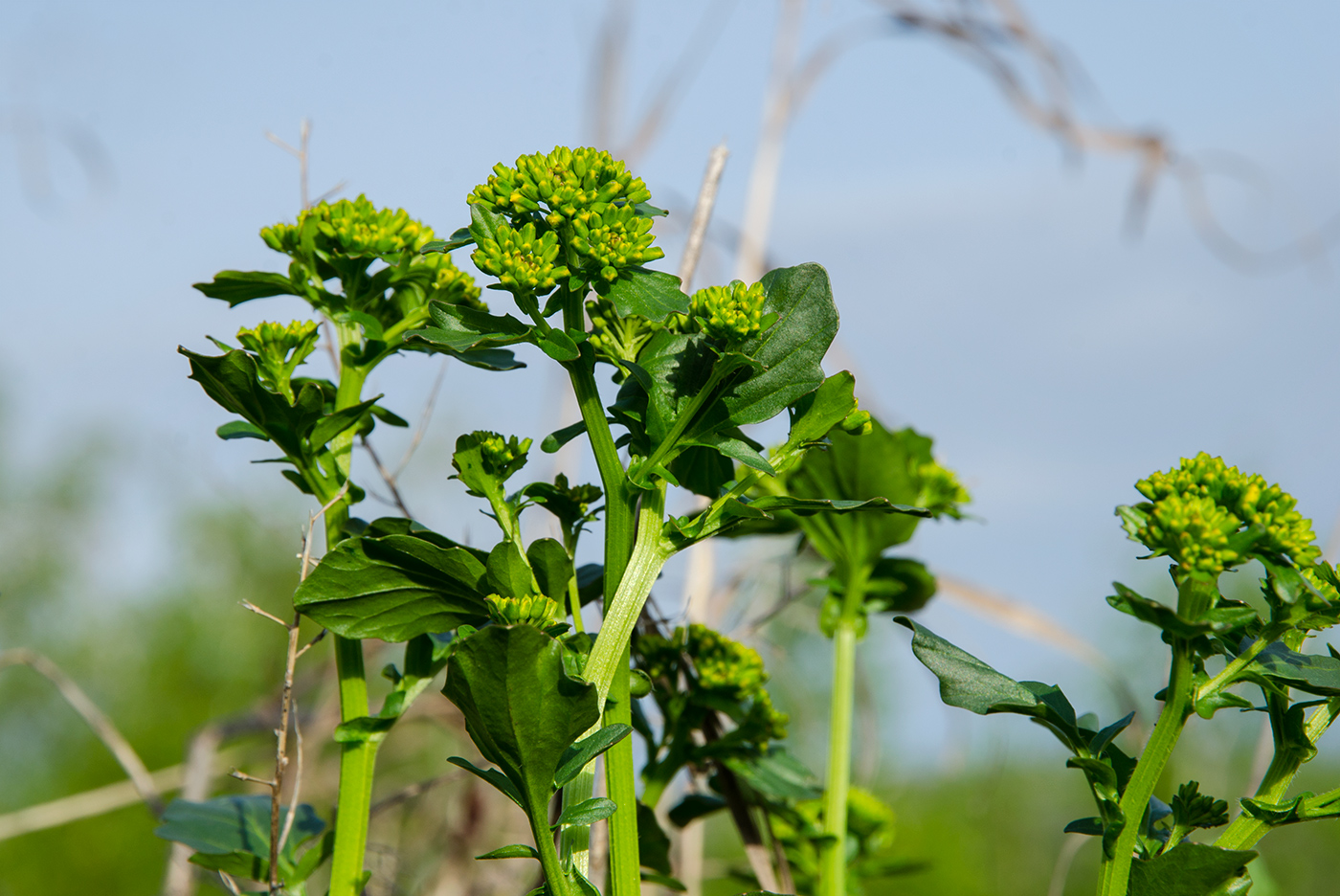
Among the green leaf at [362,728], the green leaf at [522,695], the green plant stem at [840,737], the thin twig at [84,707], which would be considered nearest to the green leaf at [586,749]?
the green leaf at [522,695]

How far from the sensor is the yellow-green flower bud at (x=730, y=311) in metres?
0.48

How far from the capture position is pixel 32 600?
39.5 feet

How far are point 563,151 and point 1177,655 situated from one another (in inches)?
15.8

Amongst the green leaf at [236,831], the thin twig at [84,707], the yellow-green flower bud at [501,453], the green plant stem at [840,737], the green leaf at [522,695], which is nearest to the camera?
the green leaf at [522,695]

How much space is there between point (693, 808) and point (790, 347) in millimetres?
445

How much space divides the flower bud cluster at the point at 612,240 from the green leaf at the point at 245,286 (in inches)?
8.5

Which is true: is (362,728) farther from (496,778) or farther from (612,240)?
(612,240)

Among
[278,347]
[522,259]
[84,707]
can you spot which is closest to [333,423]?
[278,347]

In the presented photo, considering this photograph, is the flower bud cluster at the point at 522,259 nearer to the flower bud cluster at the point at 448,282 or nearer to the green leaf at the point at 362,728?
the flower bud cluster at the point at 448,282

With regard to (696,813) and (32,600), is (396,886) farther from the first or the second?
(32,600)

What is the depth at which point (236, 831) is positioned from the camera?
705 mm

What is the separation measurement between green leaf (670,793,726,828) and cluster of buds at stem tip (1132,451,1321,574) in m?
0.44

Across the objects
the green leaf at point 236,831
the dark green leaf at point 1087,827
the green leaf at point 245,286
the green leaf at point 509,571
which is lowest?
the green leaf at point 236,831

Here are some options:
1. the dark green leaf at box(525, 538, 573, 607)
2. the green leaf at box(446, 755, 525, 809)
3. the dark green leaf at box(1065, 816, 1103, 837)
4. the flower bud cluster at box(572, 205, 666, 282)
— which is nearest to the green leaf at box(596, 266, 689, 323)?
the flower bud cluster at box(572, 205, 666, 282)
